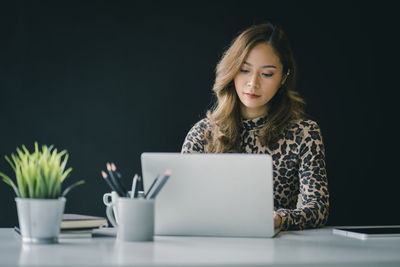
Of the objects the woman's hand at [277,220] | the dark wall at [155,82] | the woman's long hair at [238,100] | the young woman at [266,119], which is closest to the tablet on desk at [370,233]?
the woman's hand at [277,220]

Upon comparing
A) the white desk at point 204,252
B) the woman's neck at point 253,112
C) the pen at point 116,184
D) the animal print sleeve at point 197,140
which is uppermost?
the woman's neck at point 253,112

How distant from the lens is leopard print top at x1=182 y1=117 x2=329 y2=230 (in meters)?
2.07

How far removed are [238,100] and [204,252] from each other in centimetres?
141

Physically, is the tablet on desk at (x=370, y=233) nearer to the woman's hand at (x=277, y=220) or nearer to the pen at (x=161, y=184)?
the woman's hand at (x=277, y=220)

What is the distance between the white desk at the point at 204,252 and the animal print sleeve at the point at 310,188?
1.09 feet

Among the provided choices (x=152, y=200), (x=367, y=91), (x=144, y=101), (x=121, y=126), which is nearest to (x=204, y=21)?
(x=144, y=101)

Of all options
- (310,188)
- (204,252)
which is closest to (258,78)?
(310,188)

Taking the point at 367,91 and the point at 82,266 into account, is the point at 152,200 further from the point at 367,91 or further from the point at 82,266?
the point at 367,91

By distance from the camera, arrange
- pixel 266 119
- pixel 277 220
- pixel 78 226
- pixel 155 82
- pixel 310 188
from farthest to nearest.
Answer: pixel 155 82 < pixel 266 119 < pixel 310 188 < pixel 277 220 < pixel 78 226

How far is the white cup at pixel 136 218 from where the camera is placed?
1240 mm

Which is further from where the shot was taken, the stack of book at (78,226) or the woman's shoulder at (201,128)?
the woman's shoulder at (201,128)

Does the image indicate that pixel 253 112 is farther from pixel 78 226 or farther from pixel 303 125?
pixel 78 226

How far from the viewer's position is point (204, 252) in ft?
3.63

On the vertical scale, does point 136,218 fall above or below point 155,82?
below
